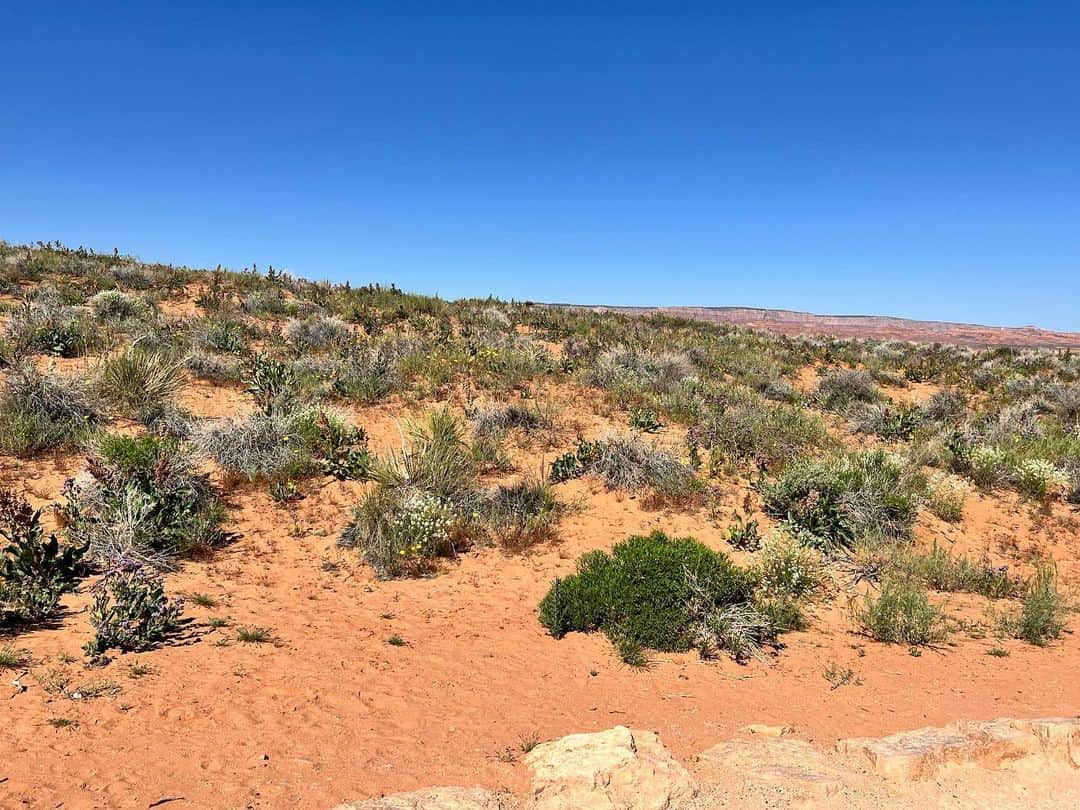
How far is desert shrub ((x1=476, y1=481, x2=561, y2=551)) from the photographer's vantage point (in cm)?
683

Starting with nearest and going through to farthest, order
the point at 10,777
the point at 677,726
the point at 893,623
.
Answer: the point at 10,777
the point at 677,726
the point at 893,623

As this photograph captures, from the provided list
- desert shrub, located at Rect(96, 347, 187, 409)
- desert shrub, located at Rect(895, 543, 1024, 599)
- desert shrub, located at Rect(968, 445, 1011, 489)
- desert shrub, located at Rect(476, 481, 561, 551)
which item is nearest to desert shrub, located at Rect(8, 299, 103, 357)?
desert shrub, located at Rect(96, 347, 187, 409)

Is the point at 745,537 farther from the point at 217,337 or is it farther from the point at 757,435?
the point at 217,337

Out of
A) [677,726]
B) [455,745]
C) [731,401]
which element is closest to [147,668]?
[455,745]

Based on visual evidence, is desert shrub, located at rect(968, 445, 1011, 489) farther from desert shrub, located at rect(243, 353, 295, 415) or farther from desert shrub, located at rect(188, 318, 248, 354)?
desert shrub, located at rect(188, 318, 248, 354)

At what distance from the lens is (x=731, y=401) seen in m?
12.2

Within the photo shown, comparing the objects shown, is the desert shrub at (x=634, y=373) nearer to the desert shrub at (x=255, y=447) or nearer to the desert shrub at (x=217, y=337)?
the desert shrub at (x=255, y=447)

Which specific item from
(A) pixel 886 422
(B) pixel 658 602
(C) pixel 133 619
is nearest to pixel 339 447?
(C) pixel 133 619

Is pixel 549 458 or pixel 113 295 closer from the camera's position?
pixel 549 458

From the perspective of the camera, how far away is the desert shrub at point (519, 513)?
6.83 m

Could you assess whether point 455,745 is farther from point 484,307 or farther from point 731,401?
point 484,307

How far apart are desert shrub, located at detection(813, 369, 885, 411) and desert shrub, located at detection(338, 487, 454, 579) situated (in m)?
10.7

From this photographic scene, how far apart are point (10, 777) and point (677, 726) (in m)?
3.45

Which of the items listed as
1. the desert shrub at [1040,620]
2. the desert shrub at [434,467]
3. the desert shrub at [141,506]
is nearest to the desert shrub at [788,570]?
the desert shrub at [1040,620]
